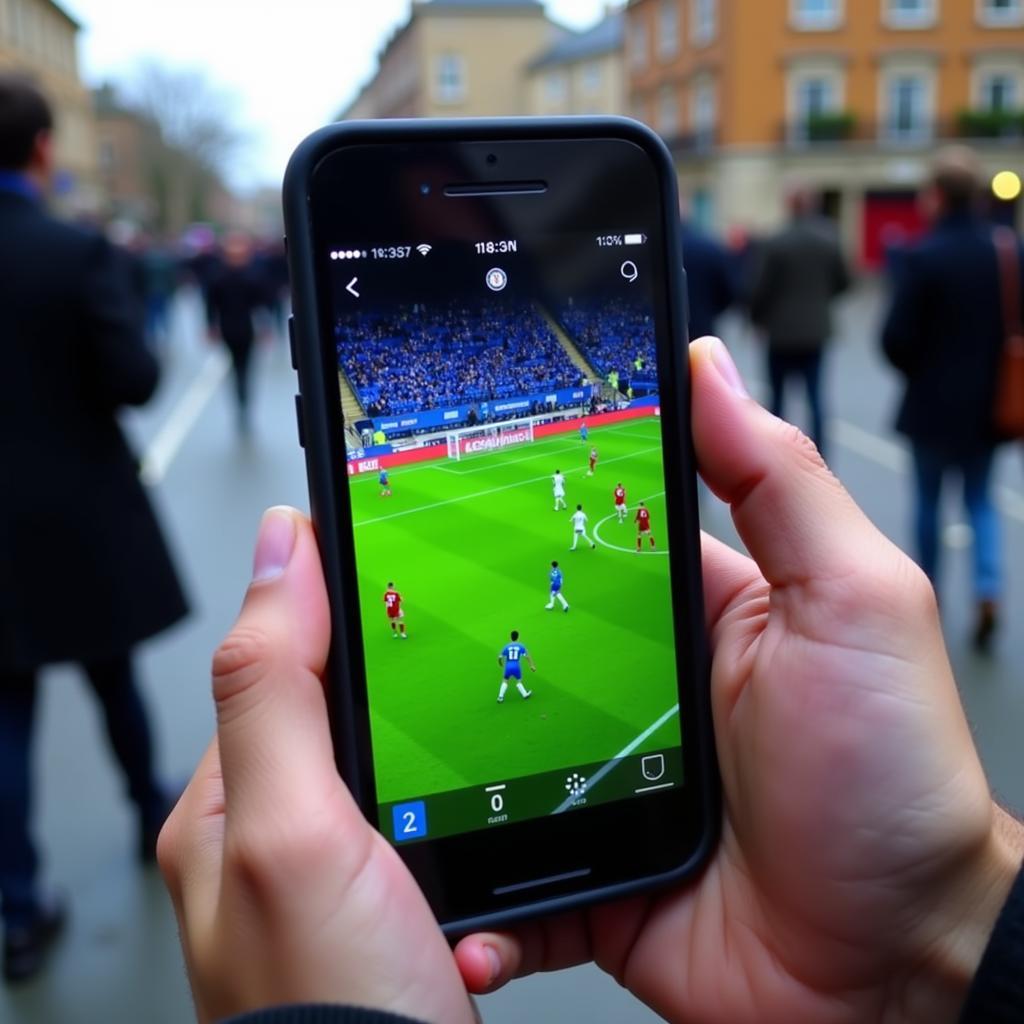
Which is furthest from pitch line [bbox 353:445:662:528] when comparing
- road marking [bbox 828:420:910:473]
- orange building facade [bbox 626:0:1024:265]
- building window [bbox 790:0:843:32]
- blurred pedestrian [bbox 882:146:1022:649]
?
building window [bbox 790:0:843:32]

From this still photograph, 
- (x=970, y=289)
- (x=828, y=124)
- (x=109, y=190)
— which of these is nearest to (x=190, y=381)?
(x=970, y=289)

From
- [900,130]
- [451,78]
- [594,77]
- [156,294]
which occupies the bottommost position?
[156,294]

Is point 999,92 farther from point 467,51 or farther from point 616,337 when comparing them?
point 616,337

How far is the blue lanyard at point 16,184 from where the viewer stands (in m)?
3.15

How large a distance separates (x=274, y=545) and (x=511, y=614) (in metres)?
0.38

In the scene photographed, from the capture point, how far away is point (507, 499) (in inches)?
66.7

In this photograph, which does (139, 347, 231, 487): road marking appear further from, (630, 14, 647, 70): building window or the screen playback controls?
(630, 14, 647, 70): building window

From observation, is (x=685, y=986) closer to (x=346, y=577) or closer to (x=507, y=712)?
(x=507, y=712)

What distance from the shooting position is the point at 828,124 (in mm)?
38562

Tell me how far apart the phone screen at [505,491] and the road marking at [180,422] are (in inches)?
197

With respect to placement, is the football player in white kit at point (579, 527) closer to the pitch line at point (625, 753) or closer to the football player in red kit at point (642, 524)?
the football player in red kit at point (642, 524)

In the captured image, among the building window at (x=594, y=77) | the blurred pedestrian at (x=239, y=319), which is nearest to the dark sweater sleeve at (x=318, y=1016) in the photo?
the blurred pedestrian at (x=239, y=319)

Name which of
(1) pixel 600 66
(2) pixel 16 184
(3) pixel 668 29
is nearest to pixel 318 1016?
(2) pixel 16 184

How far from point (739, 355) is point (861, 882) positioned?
15452 millimetres
